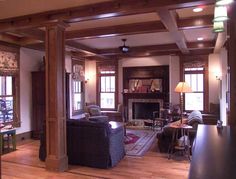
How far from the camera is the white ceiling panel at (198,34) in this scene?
5936mm

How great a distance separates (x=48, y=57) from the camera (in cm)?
424

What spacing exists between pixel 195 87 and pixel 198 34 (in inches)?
118

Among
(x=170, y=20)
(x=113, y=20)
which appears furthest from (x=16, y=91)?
(x=170, y=20)

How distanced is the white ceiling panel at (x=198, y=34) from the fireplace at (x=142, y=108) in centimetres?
318

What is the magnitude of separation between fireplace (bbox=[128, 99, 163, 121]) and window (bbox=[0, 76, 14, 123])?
187 inches

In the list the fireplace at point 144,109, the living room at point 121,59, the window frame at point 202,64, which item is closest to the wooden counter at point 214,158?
the living room at point 121,59

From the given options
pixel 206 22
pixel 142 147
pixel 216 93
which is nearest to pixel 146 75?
pixel 216 93

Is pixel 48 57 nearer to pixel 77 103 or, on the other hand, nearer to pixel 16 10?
pixel 16 10

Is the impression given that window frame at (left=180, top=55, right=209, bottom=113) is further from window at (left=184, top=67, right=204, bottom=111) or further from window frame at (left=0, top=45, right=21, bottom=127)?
window frame at (left=0, top=45, right=21, bottom=127)

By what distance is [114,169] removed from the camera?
431 cm

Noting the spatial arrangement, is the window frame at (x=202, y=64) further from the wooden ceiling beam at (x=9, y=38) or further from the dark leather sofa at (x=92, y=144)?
the wooden ceiling beam at (x=9, y=38)

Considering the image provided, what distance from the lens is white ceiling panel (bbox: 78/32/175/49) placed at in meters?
6.50

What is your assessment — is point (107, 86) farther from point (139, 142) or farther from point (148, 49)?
point (139, 142)

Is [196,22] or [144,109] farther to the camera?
[144,109]
